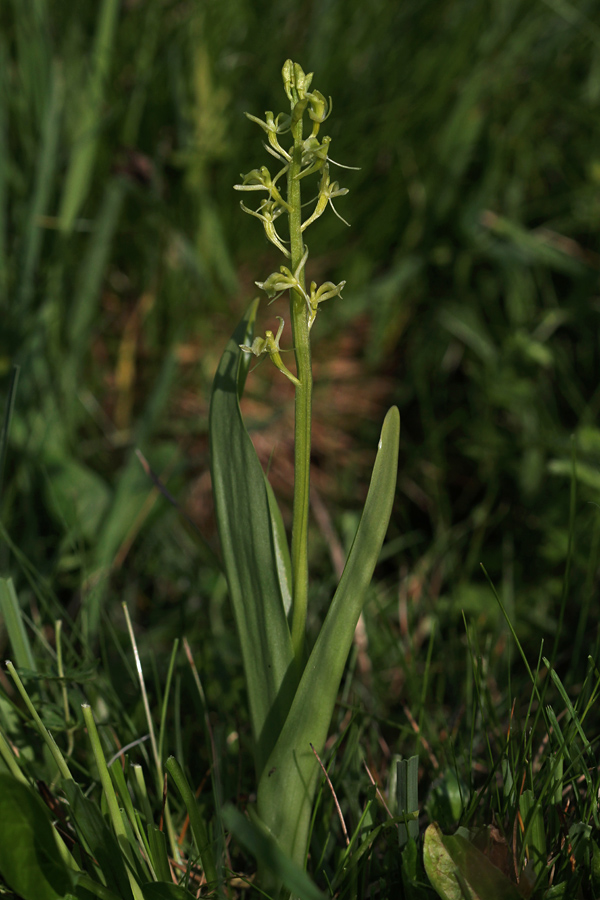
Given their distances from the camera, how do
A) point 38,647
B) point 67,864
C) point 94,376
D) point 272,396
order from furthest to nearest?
point 272,396, point 94,376, point 38,647, point 67,864

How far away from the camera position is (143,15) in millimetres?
2082

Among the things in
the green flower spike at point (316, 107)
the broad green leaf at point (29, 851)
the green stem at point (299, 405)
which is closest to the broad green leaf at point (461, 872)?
the green stem at point (299, 405)

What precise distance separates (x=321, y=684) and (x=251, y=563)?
6.4 inches

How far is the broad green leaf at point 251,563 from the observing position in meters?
0.85

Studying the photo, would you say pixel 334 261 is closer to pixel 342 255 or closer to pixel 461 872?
pixel 342 255

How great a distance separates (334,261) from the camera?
2.16 m

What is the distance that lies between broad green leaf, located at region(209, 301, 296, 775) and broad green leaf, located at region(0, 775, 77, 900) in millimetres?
247

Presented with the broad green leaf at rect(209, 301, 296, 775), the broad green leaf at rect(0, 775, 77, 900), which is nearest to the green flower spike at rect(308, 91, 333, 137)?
the broad green leaf at rect(209, 301, 296, 775)

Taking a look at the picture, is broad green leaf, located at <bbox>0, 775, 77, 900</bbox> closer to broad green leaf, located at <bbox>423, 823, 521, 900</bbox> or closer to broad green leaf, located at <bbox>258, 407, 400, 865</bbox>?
broad green leaf, located at <bbox>258, 407, 400, 865</bbox>

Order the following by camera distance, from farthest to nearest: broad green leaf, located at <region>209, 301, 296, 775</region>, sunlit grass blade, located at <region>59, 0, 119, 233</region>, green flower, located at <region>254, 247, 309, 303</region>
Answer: sunlit grass blade, located at <region>59, 0, 119, 233</region>, broad green leaf, located at <region>209, 301, 296, 775</region>, green flower, located at <region>254, 247, 309, 303</region>

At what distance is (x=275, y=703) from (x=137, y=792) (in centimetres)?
23

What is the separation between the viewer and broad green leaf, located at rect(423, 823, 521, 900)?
792 millimetres

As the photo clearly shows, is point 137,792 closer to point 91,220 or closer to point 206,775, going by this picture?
point 206,775

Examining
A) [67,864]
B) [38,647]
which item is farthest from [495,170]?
[67,864]
